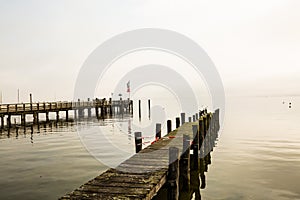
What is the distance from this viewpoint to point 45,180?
1214 centimetres

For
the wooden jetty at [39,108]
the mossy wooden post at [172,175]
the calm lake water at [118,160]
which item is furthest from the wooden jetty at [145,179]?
the wooden jetty at [39,108]

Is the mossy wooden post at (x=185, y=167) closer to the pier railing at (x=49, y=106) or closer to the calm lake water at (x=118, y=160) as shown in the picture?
the calm lake water at (x=118, y=160)

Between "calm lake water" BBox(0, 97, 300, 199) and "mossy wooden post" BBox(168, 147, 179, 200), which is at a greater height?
"mossy wooden post" BBox(168, 147, 179, 200)

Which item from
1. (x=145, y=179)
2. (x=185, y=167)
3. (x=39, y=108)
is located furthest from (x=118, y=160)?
(x=39, y=108)

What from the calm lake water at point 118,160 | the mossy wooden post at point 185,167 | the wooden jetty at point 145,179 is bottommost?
the calm lake water at point 118,160

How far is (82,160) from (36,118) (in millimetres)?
29393

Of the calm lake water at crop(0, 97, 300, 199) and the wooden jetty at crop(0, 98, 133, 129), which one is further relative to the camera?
the wooden jetty at crop(0, 98, 133, 129)

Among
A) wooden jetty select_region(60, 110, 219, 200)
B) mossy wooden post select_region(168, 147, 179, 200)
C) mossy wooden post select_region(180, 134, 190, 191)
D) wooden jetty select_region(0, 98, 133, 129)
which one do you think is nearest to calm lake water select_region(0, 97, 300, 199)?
mossy wooden post select_region(180, 134, 190, 191)

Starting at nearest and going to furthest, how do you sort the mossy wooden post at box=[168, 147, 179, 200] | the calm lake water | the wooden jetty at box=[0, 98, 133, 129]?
the mossy wooden post at box=[168, 147, 179, 200]
the calm lake water
the wooden jetty at box=[0, 98, 133, 129]

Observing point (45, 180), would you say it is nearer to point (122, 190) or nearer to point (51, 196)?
point (51, 196)

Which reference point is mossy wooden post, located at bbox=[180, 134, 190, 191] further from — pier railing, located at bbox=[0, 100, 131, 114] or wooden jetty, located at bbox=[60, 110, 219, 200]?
pier railing, located at bbox=[0, 100, 131, 114]

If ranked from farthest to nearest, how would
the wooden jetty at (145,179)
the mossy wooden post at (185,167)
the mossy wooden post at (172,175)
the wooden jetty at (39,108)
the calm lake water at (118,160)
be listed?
the wooden jetty at (39,108), the calm lake water at (118,160), the mossy wooden post at (185,167), the mossy wooden post at (172,175), the wooden jetty at (145,179)

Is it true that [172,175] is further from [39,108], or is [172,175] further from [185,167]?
[39,108]

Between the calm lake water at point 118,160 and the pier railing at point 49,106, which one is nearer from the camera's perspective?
the calm lake water at point 118,160
